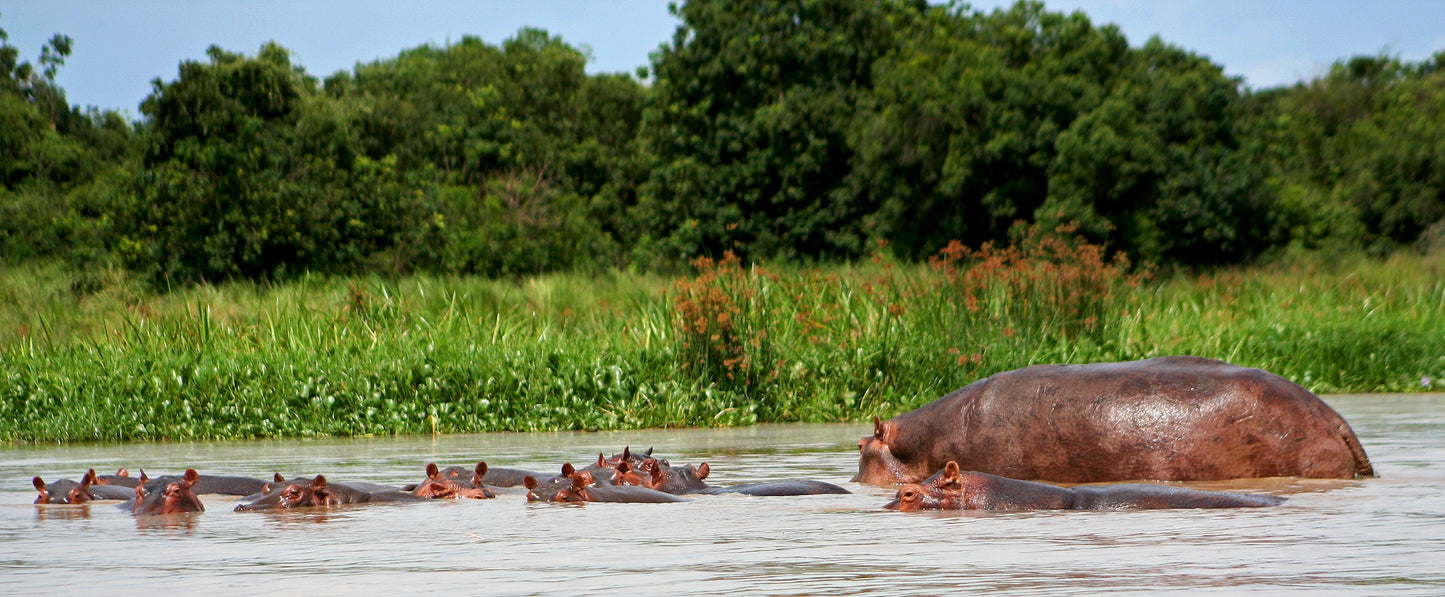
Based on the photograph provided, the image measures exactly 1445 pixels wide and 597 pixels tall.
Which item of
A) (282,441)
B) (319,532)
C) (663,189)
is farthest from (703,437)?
(663,189)

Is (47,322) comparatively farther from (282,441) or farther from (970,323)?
(970,323)

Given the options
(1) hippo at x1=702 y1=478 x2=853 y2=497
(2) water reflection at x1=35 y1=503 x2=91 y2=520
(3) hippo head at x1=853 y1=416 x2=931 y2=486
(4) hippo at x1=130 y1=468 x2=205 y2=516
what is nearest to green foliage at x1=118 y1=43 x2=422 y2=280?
(2) water reflection at x1=35 y1=503 x2=91 y2=520

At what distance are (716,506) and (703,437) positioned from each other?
14.5 feet

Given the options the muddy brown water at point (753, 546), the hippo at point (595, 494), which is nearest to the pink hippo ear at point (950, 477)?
the muddy brown water at point (753, 546)

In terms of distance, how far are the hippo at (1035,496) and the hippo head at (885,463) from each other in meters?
0.89

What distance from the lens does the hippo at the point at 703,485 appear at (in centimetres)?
556

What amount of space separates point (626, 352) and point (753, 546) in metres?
7.63

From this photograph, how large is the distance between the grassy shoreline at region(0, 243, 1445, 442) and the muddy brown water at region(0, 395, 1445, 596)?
4.54m

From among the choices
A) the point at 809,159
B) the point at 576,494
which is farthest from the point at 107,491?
the point at 809,159

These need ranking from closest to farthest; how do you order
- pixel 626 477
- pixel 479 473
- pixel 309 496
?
pixel 309 496, pixel 479 473, pixel 626 477

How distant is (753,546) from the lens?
4.06 m

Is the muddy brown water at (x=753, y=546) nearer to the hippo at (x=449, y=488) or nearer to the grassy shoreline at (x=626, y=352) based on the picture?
the hippo at (x=449, y=488)

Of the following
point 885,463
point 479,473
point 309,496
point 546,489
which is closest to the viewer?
point 309,496

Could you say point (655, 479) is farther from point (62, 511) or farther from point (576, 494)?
point (62, 511)
